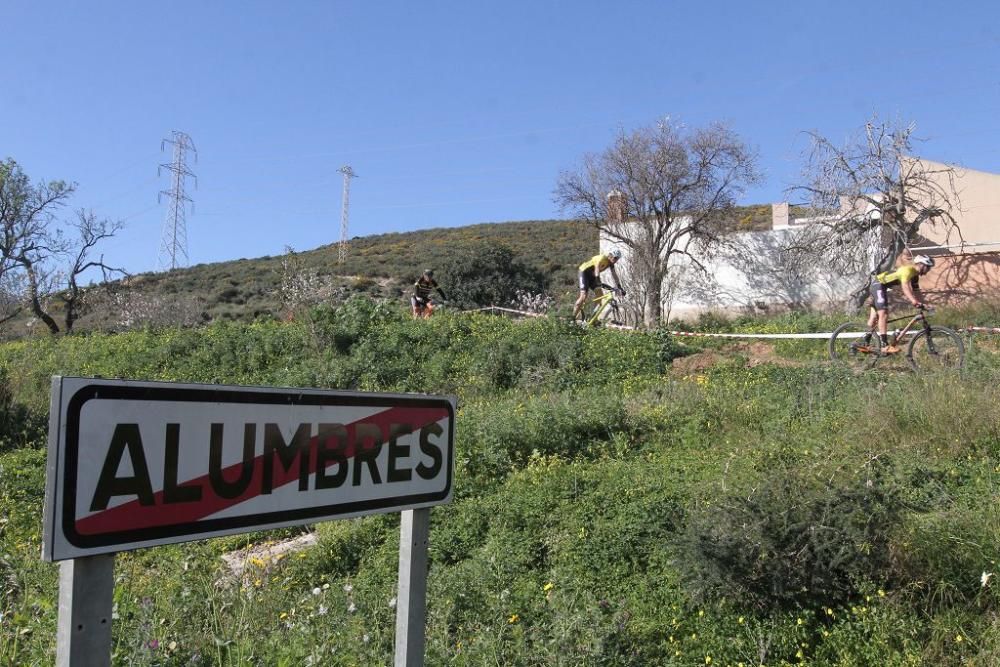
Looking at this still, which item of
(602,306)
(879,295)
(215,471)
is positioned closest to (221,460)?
(215,471)

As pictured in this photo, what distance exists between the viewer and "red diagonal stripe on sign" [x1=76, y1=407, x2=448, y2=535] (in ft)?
5.37

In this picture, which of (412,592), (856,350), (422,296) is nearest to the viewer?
(412,592)

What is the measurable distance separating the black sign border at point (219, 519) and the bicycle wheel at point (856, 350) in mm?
9780

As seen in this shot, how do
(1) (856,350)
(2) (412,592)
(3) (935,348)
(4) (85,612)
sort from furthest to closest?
(1) (856,350), (3) (935,348), (2) (412,592), (4) (85,612)

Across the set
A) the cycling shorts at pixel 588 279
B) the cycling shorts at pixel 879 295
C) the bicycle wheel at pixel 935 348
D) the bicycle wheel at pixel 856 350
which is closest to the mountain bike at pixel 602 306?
the cycling shorts at pixel 588 279

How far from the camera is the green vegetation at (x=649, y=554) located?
4094 mm

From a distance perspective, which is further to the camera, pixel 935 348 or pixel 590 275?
pixel 590 275

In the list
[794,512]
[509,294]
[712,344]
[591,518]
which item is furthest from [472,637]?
[509,294]

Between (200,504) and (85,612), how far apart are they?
31 centimetres

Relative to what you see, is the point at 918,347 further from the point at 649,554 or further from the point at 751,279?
the point at 751,279

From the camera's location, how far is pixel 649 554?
5.18 m

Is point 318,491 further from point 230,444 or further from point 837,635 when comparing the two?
point 837,635

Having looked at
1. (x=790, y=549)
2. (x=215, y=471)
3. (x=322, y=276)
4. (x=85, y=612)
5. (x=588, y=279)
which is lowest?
(x=790, y=549)

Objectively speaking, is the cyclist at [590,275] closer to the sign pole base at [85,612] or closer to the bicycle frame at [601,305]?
the bicycle frame at [601,305]
